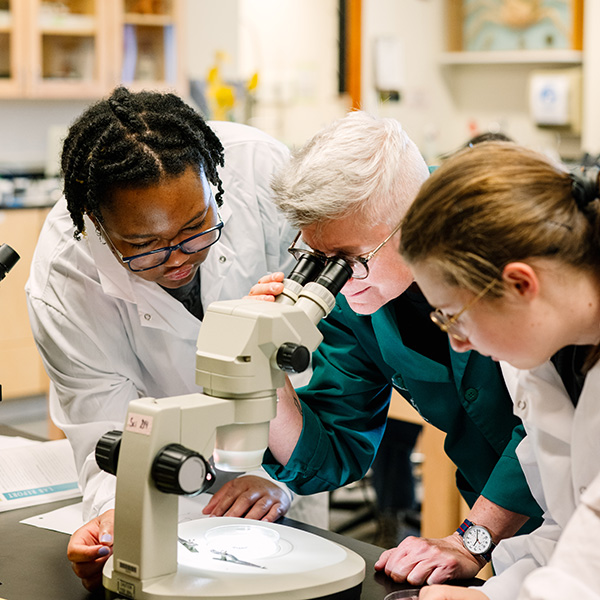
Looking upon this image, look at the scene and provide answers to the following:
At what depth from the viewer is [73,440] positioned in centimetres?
172

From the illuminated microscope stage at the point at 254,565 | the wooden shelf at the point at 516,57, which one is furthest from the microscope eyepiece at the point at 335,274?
the wooden shelf at the point at 516,57

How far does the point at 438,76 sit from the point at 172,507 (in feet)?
18.3

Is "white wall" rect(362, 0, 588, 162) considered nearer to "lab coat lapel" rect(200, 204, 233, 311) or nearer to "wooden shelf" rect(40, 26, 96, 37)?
"wooden shelf" rect(40, 26, 96, 37)

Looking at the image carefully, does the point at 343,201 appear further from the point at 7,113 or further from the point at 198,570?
the point at 7,113

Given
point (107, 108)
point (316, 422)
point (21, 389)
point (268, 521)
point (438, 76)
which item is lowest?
point (21, 389)

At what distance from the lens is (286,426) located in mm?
1575

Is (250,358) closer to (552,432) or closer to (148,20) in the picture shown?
(552,432)

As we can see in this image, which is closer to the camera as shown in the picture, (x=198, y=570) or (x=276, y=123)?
(x=198, y=570)

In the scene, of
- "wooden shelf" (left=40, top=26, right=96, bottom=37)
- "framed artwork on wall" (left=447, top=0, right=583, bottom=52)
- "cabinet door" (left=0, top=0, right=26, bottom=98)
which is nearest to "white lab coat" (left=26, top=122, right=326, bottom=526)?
"cabinet door" (left=0, top=0, right=26, bottom=98)

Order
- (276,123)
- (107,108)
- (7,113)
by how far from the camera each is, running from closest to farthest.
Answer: (107,108) < (7,113) < (276,123)

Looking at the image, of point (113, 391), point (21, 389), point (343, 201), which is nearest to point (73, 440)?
point (113, 391)

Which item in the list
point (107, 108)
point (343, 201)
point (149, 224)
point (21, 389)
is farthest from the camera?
point (21, 389)

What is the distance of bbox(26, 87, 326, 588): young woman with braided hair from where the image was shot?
1539 millimetres

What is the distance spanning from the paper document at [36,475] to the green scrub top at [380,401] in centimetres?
46
